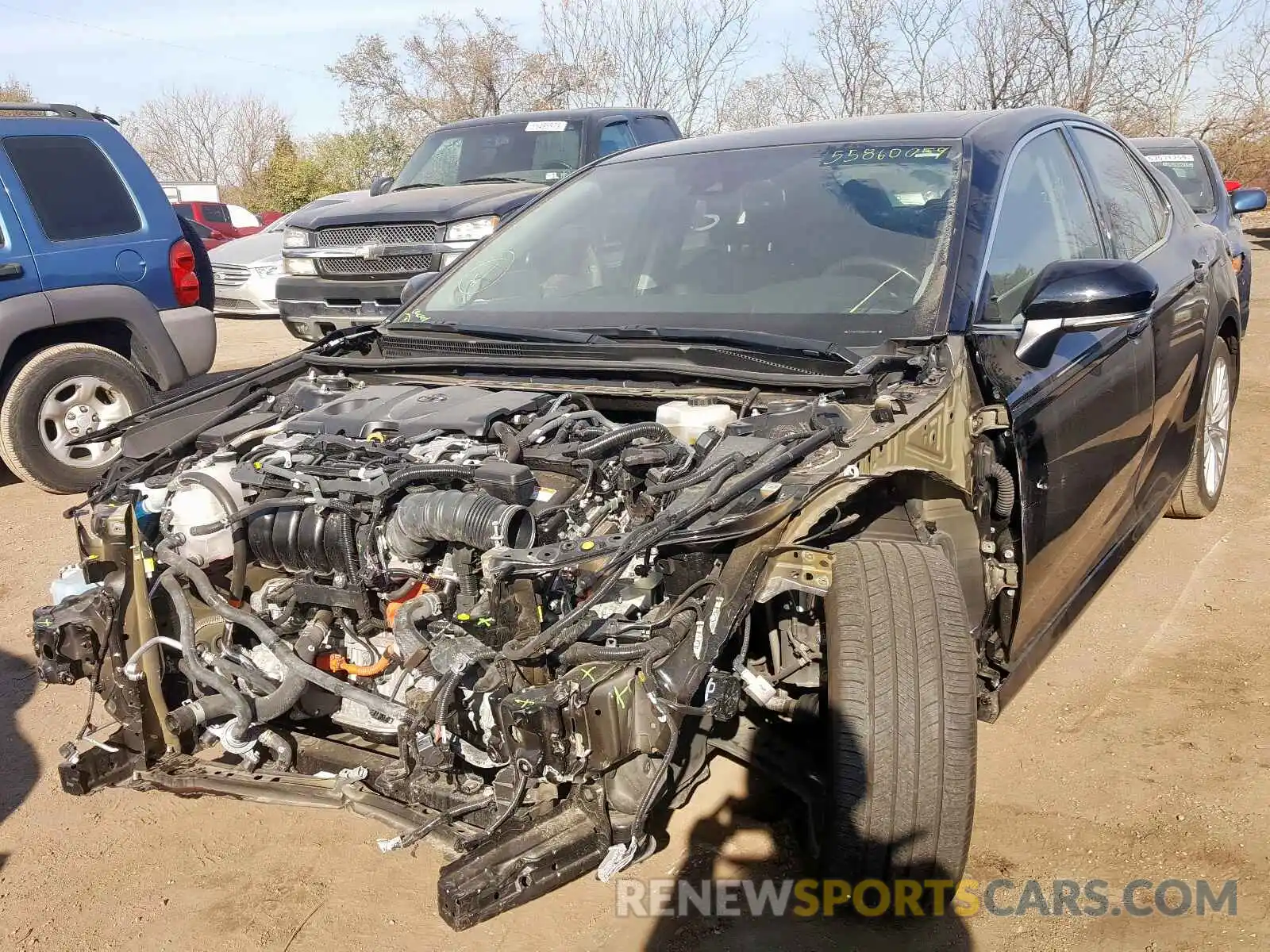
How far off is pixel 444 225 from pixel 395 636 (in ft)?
19.7

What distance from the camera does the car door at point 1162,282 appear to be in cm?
388

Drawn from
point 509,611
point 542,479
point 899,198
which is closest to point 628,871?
point 509,611

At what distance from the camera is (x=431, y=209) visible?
26.8ft

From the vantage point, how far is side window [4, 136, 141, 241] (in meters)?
6.40

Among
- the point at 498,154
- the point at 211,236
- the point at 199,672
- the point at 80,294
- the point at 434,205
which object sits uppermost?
the point at 498,154

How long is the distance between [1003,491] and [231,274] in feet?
38.7

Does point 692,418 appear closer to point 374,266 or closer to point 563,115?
point 374,266

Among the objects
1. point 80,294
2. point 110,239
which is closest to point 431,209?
point 110,239

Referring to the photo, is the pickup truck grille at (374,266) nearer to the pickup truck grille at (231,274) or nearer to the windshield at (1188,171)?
the pickup truck grille at (231,274)

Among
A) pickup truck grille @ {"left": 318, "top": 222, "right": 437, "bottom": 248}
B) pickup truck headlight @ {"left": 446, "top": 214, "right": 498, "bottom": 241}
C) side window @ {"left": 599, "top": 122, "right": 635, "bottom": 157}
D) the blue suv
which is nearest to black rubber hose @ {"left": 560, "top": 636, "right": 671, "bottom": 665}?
the blue suv

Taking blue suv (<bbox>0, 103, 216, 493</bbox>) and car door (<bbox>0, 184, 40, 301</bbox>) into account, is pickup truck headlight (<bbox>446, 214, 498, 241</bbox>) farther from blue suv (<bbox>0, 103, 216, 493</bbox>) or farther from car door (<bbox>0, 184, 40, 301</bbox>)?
car door (<bbox>0, 184, 40, 301</bbox>)

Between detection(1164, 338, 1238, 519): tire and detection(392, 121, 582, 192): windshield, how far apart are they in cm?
553

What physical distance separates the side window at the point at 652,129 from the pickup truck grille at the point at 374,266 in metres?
2.46

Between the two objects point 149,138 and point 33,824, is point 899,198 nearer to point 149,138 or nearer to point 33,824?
point 33,824
